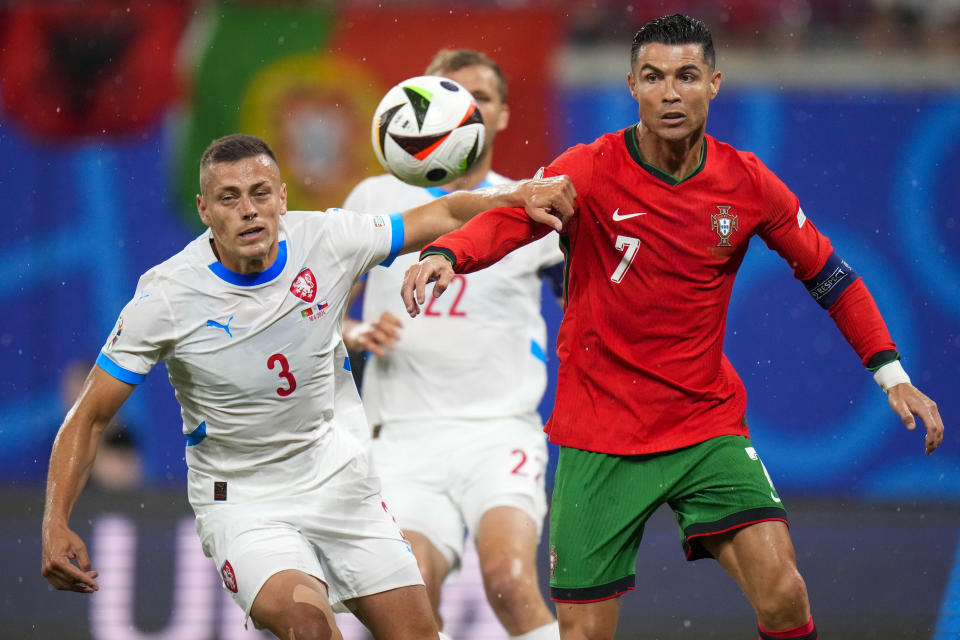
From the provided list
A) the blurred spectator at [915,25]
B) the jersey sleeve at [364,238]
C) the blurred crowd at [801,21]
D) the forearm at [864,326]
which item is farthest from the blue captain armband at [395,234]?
the blurred spectator at [915,25]

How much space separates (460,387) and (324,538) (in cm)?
130

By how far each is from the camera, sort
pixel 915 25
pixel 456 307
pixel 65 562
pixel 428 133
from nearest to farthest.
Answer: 1. pixel 65 562
2. pixel 428 133
3. pixel 456 307
4. pixel 915 25

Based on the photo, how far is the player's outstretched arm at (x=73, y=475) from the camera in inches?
163

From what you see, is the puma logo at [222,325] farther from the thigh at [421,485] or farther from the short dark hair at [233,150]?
the thigh at [421,485]

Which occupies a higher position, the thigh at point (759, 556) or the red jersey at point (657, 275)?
the red jersey at point (657, 275)

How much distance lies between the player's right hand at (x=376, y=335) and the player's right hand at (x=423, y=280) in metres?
1.59

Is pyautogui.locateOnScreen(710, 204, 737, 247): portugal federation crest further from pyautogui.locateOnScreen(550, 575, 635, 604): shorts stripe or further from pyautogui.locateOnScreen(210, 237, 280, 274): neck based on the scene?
pyautogui.locateOnScreen(210, 237, 280, 274): neck

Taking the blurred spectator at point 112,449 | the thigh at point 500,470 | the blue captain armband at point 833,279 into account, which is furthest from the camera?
the blurred spectator at point 112,449

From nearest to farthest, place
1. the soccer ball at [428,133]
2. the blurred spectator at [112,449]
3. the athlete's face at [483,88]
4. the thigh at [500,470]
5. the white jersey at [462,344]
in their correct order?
the soccer ball at [428,133] < the thigh at [500,470] < the white jersey at [462,344] < the athlete's face at [483,88] < the blurred spectator at [112,449]

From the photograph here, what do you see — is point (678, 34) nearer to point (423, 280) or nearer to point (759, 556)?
point (423, 280)

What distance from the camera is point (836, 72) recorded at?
9938 mm

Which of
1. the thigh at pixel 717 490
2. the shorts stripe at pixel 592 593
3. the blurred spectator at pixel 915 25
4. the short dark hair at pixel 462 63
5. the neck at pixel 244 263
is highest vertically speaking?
the blurred spectator at pixel 915 25

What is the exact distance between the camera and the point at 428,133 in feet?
16.6

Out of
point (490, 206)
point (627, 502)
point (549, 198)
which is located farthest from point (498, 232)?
point (627, 502)
